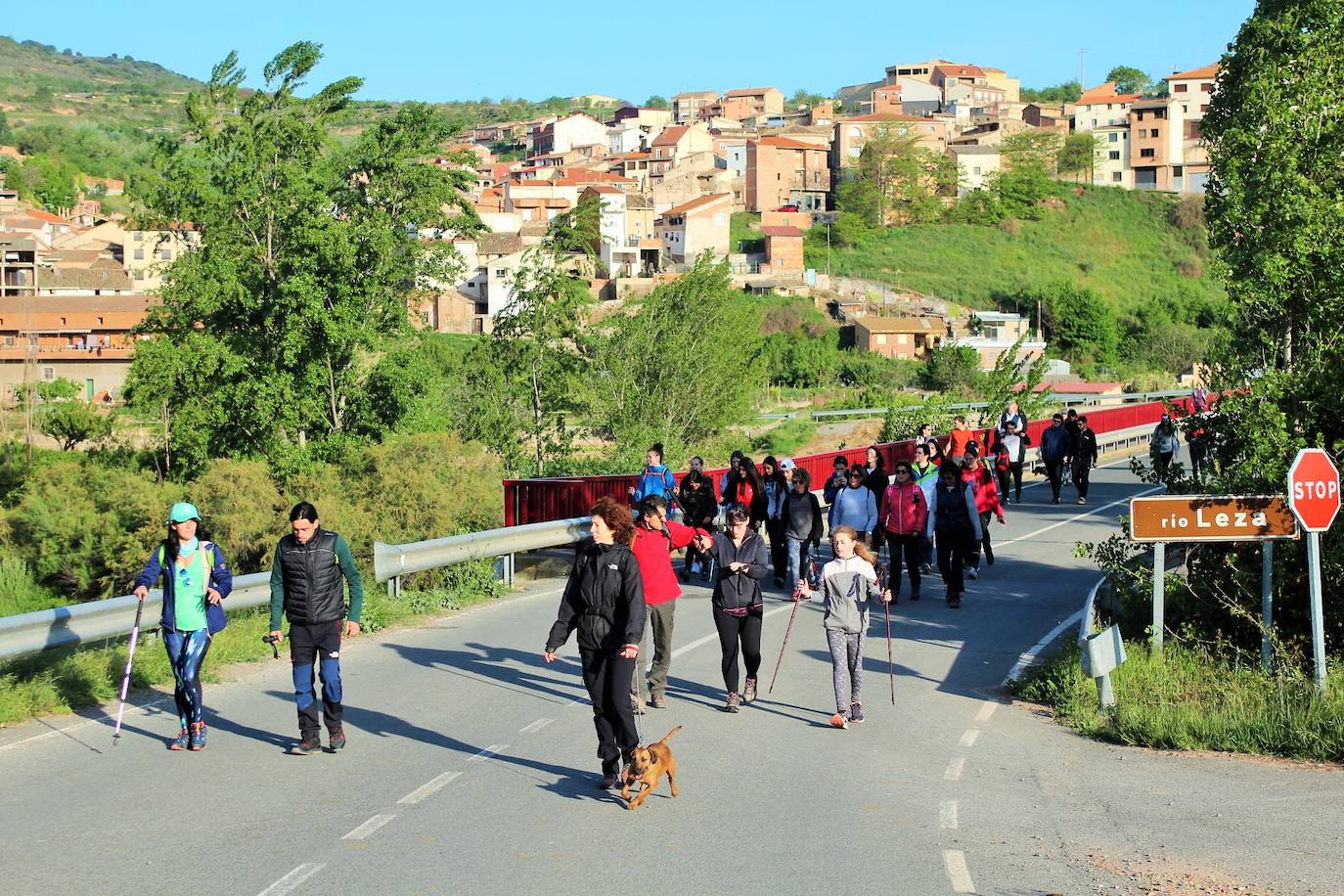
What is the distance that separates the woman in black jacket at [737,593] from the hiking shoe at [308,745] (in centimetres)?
327

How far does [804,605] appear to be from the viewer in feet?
61.4

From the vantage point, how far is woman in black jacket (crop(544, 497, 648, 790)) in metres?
8.99

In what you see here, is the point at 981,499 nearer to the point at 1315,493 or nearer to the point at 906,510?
the point at 906,510

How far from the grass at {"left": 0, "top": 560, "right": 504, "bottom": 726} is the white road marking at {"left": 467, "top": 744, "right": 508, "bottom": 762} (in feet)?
11.5

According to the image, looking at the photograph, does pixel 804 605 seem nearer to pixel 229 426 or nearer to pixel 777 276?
pixel 229 426

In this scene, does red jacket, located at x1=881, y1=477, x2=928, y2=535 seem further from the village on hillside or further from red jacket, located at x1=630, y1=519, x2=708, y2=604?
the village on hillside

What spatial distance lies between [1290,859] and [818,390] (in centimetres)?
8926

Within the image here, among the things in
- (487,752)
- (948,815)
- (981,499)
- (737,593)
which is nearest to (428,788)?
(487,752)

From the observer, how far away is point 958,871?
25.2ft

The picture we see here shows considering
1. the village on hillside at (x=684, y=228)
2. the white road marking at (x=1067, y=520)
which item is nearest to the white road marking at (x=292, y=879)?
the white road marking at (x=1067, y=520)

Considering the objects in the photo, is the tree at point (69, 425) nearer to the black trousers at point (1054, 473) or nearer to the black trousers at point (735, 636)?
the black trousers at point (1054, 473)

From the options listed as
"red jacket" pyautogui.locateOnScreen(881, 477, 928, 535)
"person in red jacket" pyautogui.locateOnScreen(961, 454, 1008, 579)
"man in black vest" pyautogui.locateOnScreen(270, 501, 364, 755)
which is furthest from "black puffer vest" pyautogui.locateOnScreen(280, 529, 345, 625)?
"person in red jacket" pyautogui.locateOnScreen(961, 454, 1008, 579)

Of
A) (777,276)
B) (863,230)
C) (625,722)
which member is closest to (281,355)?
(625,722)

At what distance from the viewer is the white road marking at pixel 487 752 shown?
32.8ft
